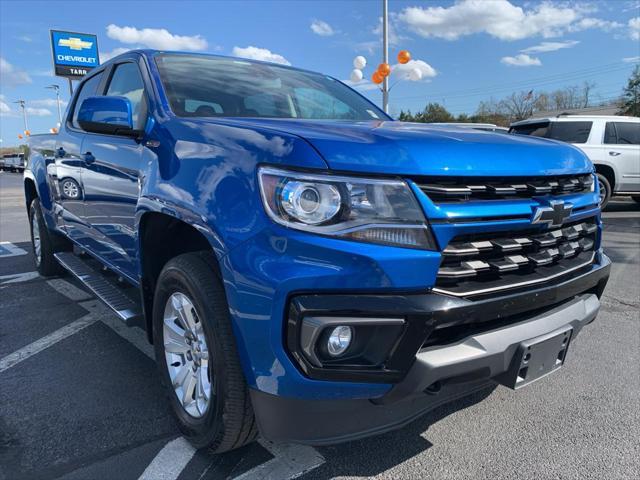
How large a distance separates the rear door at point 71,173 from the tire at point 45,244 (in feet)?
2.18

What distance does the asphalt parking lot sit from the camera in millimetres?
2172

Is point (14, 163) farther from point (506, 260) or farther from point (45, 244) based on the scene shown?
point (506, 260)

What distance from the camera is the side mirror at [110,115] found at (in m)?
2.57

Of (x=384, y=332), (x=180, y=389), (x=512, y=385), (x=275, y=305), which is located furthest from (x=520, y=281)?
(x=180, y=389)

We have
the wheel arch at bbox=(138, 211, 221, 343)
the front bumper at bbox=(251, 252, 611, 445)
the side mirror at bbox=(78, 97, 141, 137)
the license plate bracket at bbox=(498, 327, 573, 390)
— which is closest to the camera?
the front bumper at bbox=(251, 252, 611, 445)

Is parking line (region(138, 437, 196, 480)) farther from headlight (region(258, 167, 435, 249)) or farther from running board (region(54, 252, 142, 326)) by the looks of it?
headlight (region(258, 167, 435, 249))

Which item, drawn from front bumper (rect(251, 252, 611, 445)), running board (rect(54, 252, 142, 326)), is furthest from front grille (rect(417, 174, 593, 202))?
running board (rect(54, 252, 142, 326))

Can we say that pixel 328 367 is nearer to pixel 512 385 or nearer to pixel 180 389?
pixel 512 385

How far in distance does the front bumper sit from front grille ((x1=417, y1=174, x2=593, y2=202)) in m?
0.37

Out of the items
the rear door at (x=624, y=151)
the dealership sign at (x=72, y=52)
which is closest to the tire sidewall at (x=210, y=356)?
the rear door at (x=624, y=151)

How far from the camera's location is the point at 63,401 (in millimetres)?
2730

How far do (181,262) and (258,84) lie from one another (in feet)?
4.89

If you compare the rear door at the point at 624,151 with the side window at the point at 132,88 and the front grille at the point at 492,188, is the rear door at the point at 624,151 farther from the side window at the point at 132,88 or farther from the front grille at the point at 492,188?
the side window at the point at 132,88

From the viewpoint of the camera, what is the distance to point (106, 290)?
3.41 m
